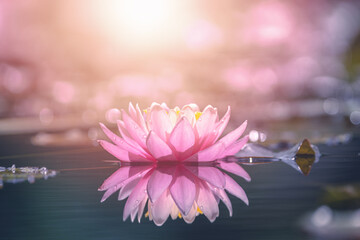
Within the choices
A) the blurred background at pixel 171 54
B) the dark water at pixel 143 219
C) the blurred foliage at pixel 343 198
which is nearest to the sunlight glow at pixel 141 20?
the blurred background at pixel 171 54

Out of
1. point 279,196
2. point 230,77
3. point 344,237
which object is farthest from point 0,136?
point 230,77

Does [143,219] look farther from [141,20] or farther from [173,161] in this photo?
[141,20]

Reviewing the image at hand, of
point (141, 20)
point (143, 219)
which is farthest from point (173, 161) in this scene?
point (141, 20)

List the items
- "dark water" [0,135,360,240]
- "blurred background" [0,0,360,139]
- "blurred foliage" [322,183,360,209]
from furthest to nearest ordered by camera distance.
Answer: "blurred background" [0,0,360,139]
"blurred foliage" [322,183,360,209]
"dark water" [0,135,360,240]

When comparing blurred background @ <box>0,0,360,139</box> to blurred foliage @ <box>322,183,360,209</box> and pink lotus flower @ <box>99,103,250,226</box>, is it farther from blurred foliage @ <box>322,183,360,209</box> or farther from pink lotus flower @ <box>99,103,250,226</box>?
blurred foliage @ <box>322,183,360,209</box>

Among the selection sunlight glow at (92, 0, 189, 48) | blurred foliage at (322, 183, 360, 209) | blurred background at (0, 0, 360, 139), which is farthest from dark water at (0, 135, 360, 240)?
sunlight glow at (92, 0, 189, 48)

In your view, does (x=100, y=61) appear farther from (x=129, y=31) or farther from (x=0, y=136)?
(x=0, y=136)
